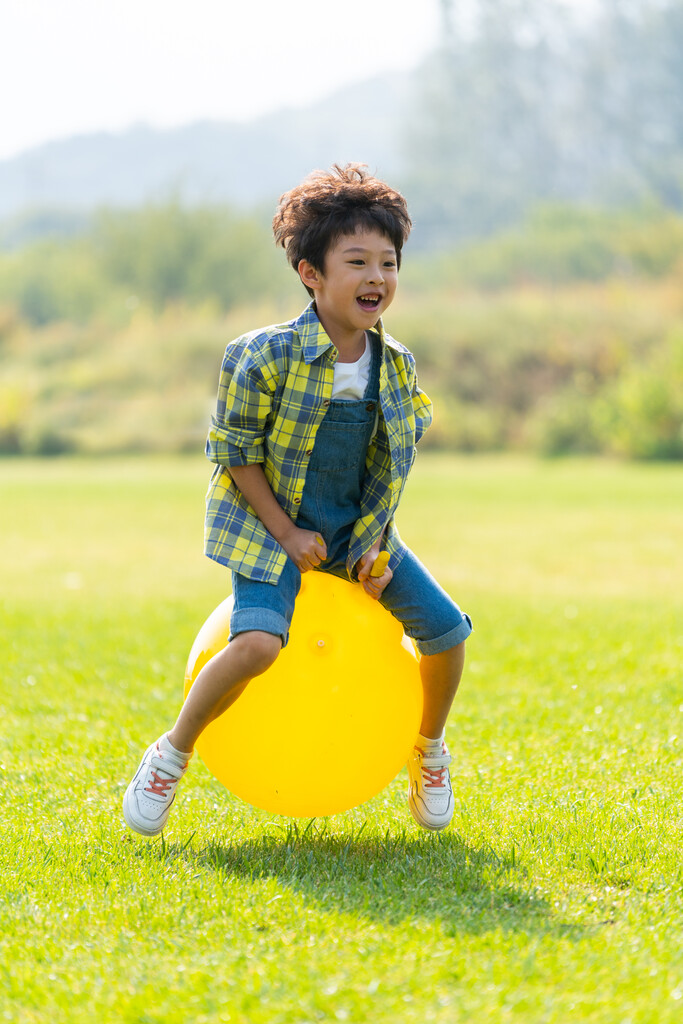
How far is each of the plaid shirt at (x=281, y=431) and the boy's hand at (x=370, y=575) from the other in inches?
1.0

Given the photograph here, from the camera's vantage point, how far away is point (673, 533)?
1148 centimetres

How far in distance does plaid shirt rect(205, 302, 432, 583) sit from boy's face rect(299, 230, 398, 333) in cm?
9

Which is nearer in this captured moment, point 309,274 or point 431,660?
point 309,274

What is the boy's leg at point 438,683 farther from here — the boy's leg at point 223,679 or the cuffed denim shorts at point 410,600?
the boy's leg at point 223,679

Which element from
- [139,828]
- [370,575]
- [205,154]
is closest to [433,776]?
[370,575]

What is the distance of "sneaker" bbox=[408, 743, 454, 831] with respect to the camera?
3264 mm

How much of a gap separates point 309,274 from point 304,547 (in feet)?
2.44

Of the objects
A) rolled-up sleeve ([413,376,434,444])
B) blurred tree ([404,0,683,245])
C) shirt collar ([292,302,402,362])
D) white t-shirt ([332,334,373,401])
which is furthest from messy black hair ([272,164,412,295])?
blurred tree ([404,0,683,245])

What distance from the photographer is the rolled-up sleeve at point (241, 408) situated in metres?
3.00

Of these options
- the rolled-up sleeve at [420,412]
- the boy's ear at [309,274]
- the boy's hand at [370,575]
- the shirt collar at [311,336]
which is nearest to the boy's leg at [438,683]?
the boy's hand at [370,575]

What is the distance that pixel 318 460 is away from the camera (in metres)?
3.13

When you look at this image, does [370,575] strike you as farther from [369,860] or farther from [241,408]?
[369,860]

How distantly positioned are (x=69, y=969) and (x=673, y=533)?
32.5 feet

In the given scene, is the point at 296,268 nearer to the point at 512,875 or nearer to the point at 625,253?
the point at 512,875
